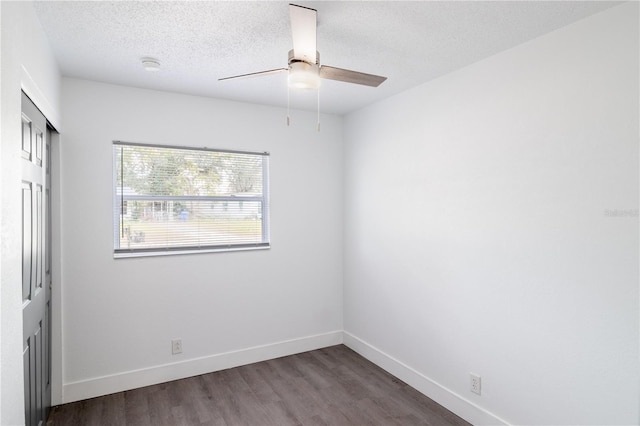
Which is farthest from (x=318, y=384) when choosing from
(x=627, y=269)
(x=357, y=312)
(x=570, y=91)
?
(x=570, y=91)

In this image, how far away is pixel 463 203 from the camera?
2781 millimetres

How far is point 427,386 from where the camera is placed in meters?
3.07

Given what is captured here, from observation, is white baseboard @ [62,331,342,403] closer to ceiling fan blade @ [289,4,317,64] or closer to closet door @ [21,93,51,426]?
closet door @ [21,93,51,426]

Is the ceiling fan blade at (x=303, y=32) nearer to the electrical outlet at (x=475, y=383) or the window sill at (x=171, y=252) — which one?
the window sill at (x=171, y=252)

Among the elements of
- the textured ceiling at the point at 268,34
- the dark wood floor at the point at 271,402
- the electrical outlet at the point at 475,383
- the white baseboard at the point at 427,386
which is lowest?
the dark wood floor at the point at 271,402

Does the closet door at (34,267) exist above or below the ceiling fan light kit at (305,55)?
below

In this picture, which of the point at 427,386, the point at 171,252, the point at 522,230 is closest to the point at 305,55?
the point at 522,230

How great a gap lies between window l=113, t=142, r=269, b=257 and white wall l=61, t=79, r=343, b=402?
3.7 inches

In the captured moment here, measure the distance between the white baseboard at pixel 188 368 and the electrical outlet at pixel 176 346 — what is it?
112mm

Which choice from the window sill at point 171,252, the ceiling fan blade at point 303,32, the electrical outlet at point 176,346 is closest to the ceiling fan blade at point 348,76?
the ceiling fan blade at point 303,32

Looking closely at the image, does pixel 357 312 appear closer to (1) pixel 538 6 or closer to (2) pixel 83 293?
(2) pixel 83 293

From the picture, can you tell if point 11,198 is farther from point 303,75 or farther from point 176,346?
point 176,346

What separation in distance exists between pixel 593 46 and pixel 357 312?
3074 millimetres

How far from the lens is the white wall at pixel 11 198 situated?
1.35 m
